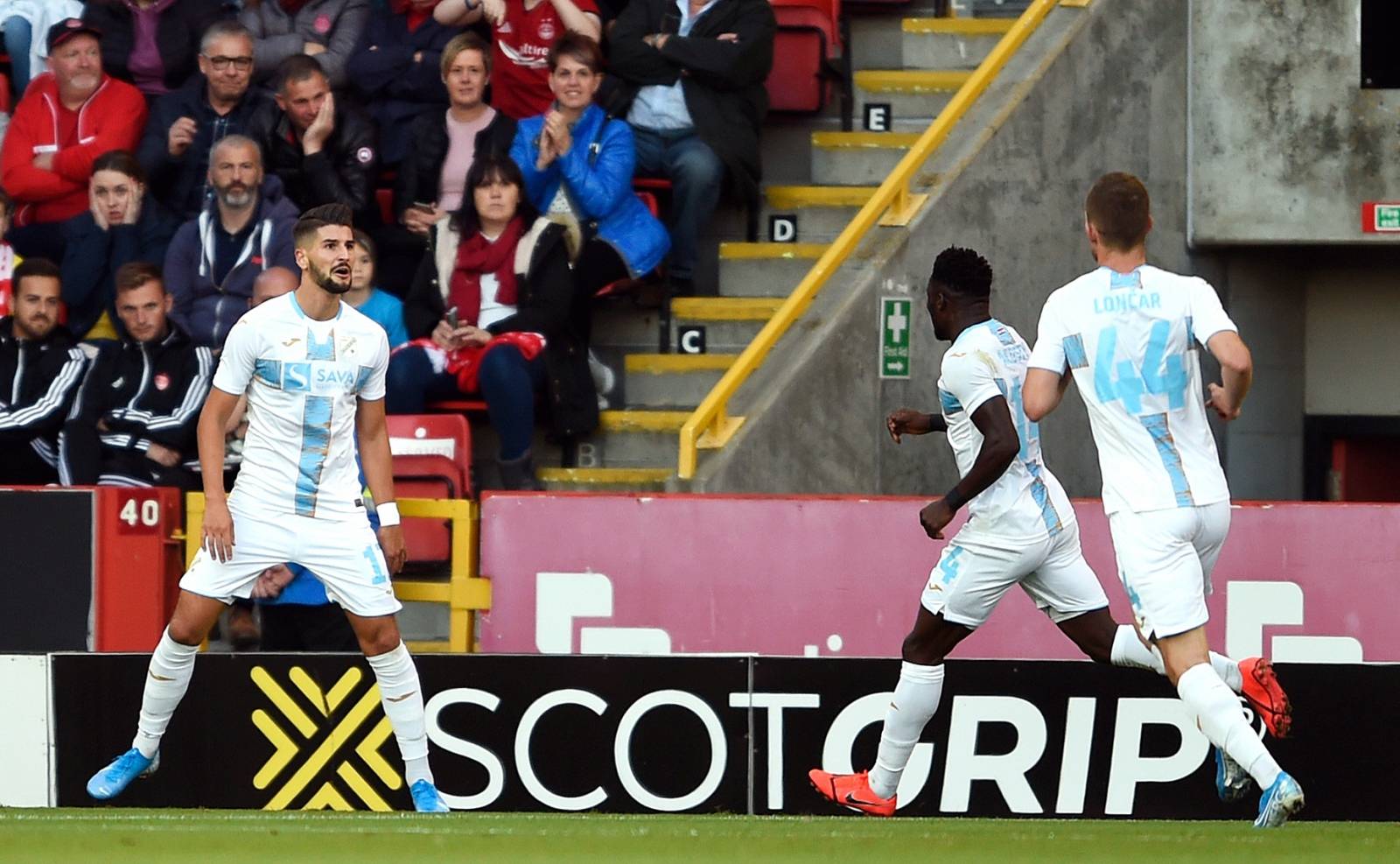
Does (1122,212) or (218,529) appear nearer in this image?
(1122,212)

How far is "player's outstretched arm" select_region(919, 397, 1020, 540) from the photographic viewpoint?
700cm

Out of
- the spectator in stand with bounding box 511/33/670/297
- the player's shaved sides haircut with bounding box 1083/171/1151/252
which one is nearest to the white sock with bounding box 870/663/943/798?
the player's shaved sides haircut with bounding box 1083/171/1151/252

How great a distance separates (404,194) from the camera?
1105 cm

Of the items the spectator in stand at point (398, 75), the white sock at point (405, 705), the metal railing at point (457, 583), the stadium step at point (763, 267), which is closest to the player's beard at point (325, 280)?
the white sock at point (405, 705)

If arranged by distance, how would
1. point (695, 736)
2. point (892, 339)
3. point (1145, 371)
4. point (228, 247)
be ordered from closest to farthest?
1. point (1145, 371)
2. point (695, 736)
3. point (228, 247)
4. point (892, 339)

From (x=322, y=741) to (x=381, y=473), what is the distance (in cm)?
123

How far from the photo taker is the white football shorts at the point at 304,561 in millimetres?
7453

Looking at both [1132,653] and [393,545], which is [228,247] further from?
[1132,653]

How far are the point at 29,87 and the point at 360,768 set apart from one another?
5.22 m

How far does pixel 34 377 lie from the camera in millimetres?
10258

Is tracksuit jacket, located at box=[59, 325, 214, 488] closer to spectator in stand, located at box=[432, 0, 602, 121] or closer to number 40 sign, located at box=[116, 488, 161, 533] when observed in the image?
number 40 sign, located at box=[116, 488, 161, 533]

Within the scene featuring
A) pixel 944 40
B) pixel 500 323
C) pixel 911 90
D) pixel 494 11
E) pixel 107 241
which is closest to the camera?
pixel 500 323

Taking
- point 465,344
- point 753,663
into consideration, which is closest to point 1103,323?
point 753,663

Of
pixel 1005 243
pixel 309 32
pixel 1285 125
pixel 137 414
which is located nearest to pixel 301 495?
pixel 137 414
